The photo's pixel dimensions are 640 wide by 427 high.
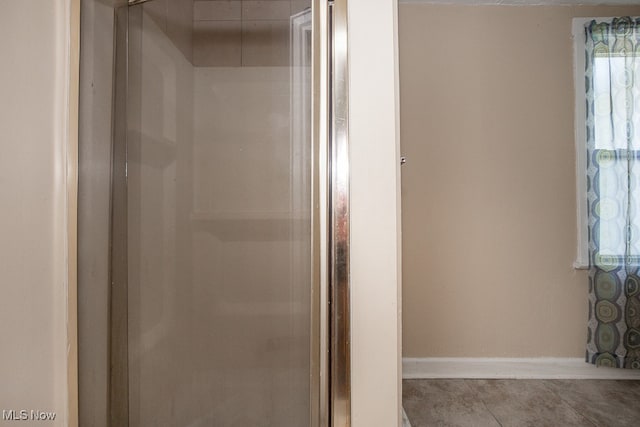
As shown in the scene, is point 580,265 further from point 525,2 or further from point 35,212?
point 35,212

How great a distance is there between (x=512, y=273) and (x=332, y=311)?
1.35 meters

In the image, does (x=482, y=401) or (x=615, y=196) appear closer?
(x=482, y=401)

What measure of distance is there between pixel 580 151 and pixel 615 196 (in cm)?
28

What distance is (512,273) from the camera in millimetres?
1690

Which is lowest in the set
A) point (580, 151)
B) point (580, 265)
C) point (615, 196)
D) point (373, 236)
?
point (580, 265)

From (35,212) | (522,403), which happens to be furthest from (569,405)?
(35,212)

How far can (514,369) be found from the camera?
1.66m

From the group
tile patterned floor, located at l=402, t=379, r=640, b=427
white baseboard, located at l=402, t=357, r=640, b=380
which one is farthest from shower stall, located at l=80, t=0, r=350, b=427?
white baseboard, located at l=402, t=357, r=640, b=380

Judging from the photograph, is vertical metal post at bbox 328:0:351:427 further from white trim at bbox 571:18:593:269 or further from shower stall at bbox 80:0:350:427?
white trim at bbox 571:18:593:269

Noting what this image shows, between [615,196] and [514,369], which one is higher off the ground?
[615,196]

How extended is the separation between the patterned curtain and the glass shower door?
5.39 ft

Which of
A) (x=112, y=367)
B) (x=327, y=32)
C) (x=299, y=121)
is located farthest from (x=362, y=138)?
(x=112, y=367)

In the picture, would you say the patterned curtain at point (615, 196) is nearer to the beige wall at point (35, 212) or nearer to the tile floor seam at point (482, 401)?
the tile floor seam at point (482, 401)

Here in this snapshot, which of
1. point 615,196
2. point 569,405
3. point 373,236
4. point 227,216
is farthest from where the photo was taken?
point 615,196
